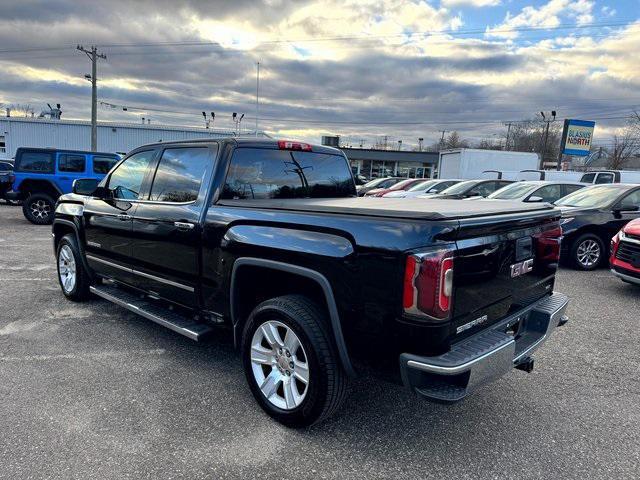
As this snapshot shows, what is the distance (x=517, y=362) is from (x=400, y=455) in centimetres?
92

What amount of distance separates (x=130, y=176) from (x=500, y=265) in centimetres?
353

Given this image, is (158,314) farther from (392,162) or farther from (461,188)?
(392,162)

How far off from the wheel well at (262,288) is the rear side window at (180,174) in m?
0.84

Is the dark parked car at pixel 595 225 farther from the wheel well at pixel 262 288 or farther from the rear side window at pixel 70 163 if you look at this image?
the rear side window at pixel 70 163

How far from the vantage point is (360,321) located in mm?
2445

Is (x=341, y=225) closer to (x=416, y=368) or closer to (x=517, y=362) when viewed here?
(x=416, y=368)

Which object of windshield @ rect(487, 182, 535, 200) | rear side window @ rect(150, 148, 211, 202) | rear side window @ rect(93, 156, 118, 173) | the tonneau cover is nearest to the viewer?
the tonneau cover

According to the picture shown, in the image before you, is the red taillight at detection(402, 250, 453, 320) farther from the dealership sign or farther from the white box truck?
the dealership sign

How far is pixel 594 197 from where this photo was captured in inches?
329

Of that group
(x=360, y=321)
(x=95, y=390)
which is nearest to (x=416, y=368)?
(x=360, y=321)

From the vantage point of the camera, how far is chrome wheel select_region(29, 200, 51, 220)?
12508 millimetres

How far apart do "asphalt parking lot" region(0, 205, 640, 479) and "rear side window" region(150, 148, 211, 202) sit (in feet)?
4.69

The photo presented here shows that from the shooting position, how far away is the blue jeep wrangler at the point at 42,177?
12281 mm

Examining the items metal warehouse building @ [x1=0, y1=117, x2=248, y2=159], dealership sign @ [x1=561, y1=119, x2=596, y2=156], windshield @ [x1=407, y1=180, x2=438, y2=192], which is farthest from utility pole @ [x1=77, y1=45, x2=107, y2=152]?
dealership sign @ [x1=561, y1=119, x2=596, y2=156]
